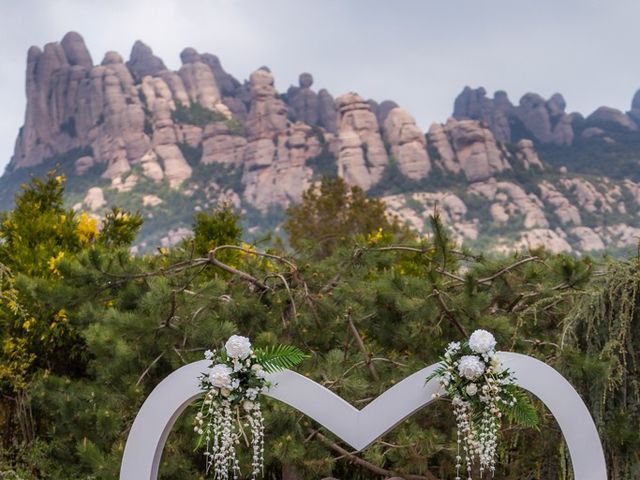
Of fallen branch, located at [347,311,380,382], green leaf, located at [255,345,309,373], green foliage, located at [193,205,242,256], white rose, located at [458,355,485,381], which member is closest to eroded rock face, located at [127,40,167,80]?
green foliage, located at [193,205,242,256]

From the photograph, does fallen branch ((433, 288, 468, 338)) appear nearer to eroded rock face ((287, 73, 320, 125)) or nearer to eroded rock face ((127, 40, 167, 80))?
eroded rock face ((287, 73, 320, 125))

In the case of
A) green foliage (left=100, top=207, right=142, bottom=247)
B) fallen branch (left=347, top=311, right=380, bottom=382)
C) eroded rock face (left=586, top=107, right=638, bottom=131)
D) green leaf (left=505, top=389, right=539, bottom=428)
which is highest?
eroded rock face (left=586, top=107, right=638, bottom=131)

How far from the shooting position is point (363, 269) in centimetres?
446

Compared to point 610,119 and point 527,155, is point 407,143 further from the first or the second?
point 610,119

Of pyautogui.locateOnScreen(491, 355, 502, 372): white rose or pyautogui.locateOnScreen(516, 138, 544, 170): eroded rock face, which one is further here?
pyautogui.locateOnScreen(516, 138, 544, 170): eroded rock face

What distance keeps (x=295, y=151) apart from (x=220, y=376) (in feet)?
187

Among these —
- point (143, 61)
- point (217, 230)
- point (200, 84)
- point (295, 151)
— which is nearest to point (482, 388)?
point (217, 230)

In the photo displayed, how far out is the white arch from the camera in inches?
93.4

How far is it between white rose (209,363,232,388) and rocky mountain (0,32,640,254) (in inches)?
1504

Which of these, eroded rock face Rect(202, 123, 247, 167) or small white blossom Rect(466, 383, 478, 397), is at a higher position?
eroded rock face Rect(202, 123, 247, 167)

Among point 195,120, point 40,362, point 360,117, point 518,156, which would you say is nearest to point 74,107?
point 195,120

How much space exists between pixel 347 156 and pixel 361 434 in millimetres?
52918

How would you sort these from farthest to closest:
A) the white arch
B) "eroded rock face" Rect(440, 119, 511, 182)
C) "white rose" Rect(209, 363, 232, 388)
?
"eroded rock face" Rect(440, 119, 511, 182), "white rose" Rect(209, 363, 232, 388), the white arch

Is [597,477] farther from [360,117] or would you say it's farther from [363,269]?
[360,117]
